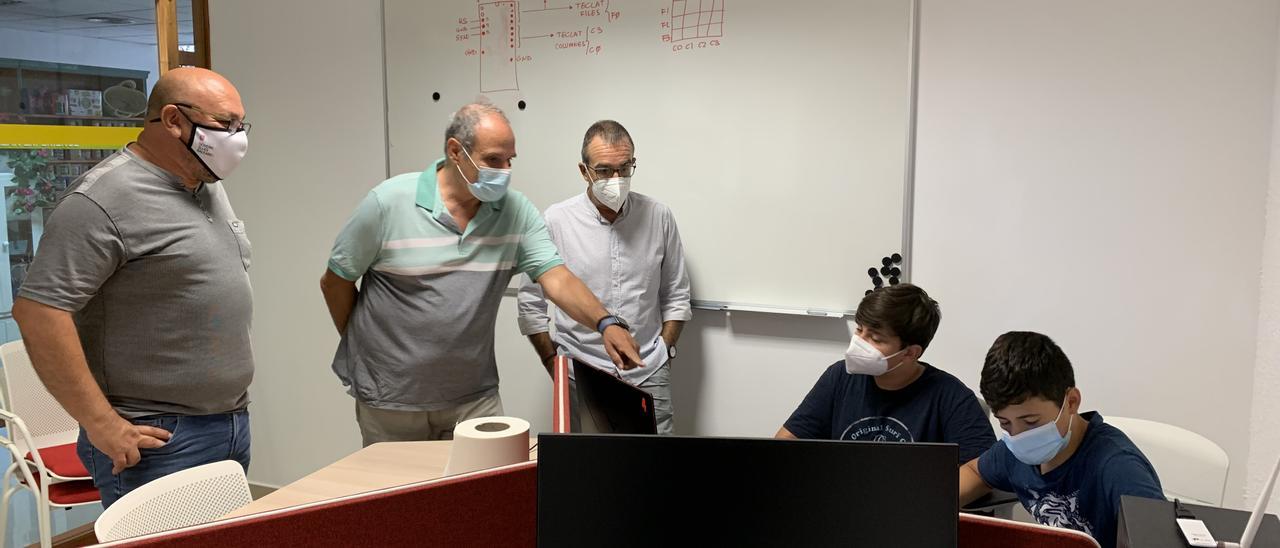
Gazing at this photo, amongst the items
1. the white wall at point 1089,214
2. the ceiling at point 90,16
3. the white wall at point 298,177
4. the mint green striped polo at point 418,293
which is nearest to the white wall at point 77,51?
the ceiling at point 90,16

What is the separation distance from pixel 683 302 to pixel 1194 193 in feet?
5.27

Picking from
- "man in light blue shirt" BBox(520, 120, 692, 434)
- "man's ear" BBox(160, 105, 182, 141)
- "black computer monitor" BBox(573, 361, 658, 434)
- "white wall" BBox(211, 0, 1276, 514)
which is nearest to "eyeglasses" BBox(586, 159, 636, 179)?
"man in light blue shirt" BBox(520, 120, 692, 434)

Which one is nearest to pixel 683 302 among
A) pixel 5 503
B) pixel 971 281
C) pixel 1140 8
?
pixel 971 281

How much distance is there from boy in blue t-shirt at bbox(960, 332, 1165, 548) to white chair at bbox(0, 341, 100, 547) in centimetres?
247

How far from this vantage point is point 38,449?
2.74 metres

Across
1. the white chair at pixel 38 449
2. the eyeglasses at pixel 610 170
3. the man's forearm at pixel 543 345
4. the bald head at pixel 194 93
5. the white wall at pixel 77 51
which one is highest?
the white wall at pixel 77 51

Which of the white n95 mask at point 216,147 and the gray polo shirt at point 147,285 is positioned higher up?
the white n95 mask at point 216,147

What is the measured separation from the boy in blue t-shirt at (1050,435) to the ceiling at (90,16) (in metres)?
3.49

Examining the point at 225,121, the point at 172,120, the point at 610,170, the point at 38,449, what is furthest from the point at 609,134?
the point at 38,449

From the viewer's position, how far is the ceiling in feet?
10.3

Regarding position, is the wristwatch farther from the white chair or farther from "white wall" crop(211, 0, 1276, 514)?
the white chair

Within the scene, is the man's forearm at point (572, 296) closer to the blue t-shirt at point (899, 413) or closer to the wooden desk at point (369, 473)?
the wooden desk at point (369, 473)

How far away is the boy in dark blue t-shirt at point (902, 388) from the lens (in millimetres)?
2027

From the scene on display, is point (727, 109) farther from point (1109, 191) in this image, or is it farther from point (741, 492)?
point (741, 492)
